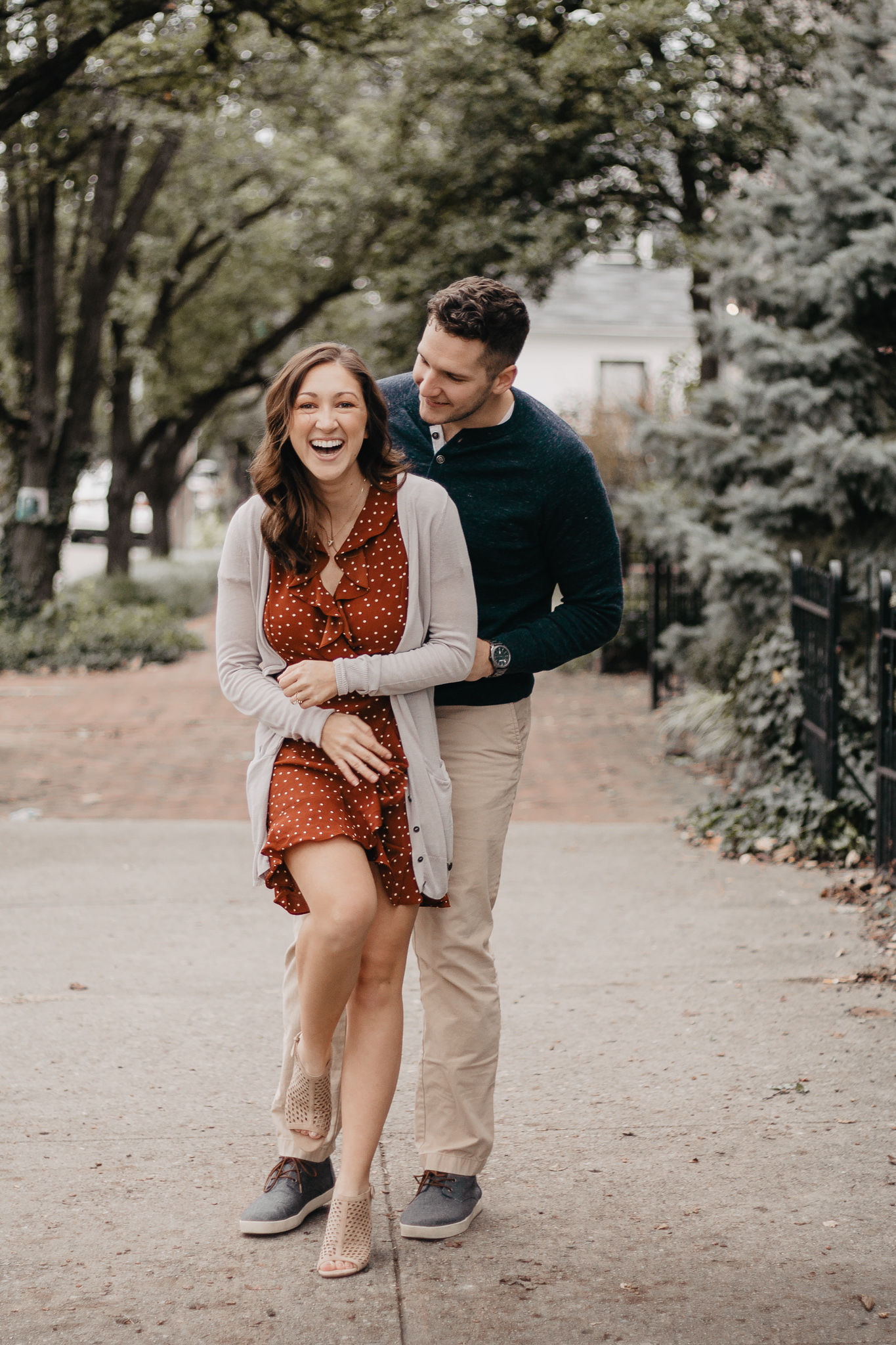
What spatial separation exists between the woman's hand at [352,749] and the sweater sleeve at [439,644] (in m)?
0.07

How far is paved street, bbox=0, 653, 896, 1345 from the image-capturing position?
8.79 feet

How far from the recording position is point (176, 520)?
46438 mm

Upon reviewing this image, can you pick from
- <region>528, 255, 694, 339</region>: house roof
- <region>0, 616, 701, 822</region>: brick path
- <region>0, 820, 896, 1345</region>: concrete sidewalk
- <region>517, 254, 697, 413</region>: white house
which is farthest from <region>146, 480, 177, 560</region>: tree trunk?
<region>0, 820, 896, 1345</region>: concrete sidewalk

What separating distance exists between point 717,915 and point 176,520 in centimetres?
4240

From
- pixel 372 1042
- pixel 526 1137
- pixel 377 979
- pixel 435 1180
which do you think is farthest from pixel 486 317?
pixel 526 1137

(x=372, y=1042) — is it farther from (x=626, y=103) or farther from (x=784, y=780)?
(x=626, y=103)

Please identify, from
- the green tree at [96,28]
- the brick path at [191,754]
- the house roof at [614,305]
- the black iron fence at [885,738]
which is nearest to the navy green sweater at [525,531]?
the black iron fence at [885,738]

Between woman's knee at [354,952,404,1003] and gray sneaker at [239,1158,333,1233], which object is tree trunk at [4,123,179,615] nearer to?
gray sneaker at [239,1158,333,1233]

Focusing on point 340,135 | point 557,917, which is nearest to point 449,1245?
point 557,917

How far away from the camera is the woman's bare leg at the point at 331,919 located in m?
2.64

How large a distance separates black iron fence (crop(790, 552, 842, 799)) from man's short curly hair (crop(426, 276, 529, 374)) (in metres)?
4.02

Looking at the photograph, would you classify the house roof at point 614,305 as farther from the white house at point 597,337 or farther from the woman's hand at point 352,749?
the woman's hand at point 352,749

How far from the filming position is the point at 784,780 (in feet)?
23.9

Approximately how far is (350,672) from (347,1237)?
1.13m
